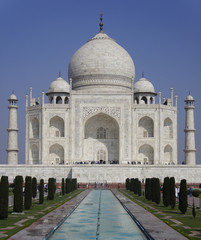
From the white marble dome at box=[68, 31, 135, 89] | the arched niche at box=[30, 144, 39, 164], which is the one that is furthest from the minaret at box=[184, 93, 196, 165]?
the arched niche at box=[30, 144, 39, 164]

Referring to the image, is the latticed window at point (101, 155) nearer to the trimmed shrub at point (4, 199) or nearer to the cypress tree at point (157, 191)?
the cypress tree at point (157, 191)

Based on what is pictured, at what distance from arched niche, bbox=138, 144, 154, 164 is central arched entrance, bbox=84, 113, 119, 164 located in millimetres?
1688

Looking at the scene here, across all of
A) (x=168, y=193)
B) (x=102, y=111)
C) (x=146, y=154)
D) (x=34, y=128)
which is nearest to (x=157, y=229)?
(x=168, y=193)

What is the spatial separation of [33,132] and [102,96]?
18.1ft

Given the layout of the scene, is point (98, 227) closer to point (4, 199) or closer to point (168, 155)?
point (4, 199)

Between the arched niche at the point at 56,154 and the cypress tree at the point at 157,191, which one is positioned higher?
the arched niche at the point at 56,154

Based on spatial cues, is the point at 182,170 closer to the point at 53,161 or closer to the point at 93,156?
the point at 93,156

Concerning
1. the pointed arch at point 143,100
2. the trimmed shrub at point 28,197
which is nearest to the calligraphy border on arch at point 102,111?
the pointed arch at point 143,100

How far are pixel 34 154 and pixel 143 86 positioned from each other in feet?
30.8

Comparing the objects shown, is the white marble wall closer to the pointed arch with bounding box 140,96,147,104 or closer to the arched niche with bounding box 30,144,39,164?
the arched niche with bounding box 30,144,39,164

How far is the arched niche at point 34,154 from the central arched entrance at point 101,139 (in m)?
3.35

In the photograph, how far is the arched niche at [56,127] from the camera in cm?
3097

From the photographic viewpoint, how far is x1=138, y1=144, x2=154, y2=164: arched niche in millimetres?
30625

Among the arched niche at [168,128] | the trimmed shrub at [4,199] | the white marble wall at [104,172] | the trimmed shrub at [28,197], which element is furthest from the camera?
the arched niche at [168,128]
